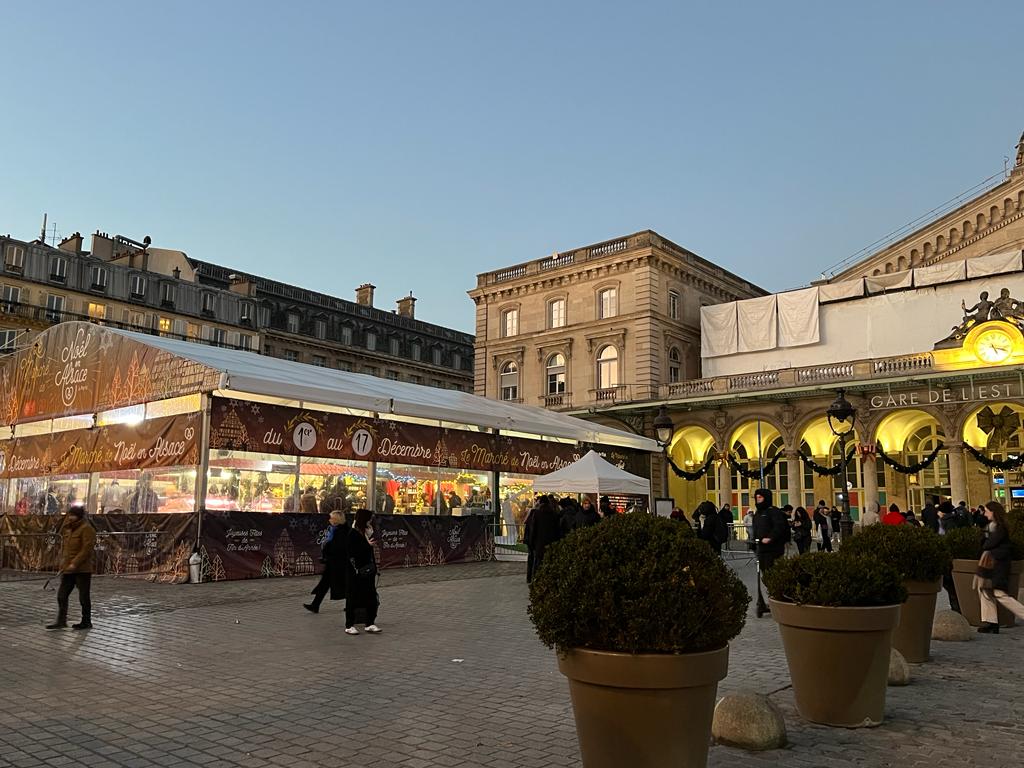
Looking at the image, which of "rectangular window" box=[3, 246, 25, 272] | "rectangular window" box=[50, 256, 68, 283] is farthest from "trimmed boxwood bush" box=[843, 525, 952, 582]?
"rectangular window" box=[50, 256, 68, 283]

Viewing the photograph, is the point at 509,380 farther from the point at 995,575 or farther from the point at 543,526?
the point at 995,575

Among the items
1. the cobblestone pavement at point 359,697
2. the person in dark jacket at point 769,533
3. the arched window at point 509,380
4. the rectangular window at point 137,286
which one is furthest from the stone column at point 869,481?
the rectangular window at point 137,286

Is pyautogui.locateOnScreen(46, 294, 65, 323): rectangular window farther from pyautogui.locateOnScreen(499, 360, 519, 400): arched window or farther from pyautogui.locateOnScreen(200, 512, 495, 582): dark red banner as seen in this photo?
pyautogui.locateOnScreen(200, 512, 495, 582): dark red banner

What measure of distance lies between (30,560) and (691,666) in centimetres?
1878

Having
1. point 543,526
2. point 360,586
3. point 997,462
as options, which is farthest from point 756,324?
point 360,586

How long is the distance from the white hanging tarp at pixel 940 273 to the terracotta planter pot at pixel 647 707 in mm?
32933

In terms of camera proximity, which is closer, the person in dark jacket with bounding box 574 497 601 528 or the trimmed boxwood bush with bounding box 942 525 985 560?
the trimmed boxwood bush with bounding box 942 525 985 560

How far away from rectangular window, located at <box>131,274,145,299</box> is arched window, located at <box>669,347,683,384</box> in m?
32.8

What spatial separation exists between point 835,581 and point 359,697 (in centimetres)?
377

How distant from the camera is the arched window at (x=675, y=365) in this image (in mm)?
38125

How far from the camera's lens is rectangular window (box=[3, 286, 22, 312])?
44125mm

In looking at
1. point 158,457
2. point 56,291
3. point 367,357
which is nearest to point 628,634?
point 158,457

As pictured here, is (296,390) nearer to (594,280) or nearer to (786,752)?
(786,752)

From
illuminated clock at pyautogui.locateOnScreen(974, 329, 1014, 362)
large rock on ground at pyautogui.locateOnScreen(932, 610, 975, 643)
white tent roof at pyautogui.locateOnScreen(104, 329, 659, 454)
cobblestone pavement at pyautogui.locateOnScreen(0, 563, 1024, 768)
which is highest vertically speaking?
illuminated clock at pyautogui.locateOnScreen(974, 329, 1014, 362)
